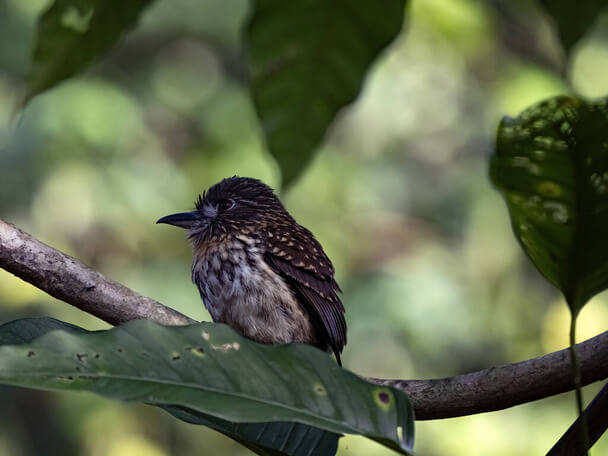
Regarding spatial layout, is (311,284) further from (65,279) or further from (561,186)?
(561,186)

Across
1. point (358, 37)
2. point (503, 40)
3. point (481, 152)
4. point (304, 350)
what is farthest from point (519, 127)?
point (503, 40)

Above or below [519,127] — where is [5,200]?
above

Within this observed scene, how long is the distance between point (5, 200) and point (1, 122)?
1.92 ft

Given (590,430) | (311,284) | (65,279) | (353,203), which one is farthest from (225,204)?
(353,203)

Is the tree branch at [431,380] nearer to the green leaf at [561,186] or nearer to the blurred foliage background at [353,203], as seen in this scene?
the green leaf at [561,186]

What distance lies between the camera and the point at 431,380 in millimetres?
1775

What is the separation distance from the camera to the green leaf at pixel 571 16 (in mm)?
713

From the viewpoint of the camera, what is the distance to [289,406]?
3.76 ft

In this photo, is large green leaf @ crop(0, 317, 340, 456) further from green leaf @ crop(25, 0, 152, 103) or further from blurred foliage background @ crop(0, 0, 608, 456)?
blurred foliage background @ crop(0, 0, 608, 456)

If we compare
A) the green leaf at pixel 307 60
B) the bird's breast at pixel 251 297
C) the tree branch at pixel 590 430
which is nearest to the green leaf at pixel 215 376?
the tree branch at pixel 590 430

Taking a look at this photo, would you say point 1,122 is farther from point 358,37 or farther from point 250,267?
point 358,37

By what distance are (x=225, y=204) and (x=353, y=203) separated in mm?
3612

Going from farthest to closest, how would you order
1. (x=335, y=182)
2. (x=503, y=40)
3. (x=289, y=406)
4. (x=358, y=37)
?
(x=503, y=40)
(x=335, y=182)
(x=289, y=406)
(x=358, y=37)

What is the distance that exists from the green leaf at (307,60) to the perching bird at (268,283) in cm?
206
